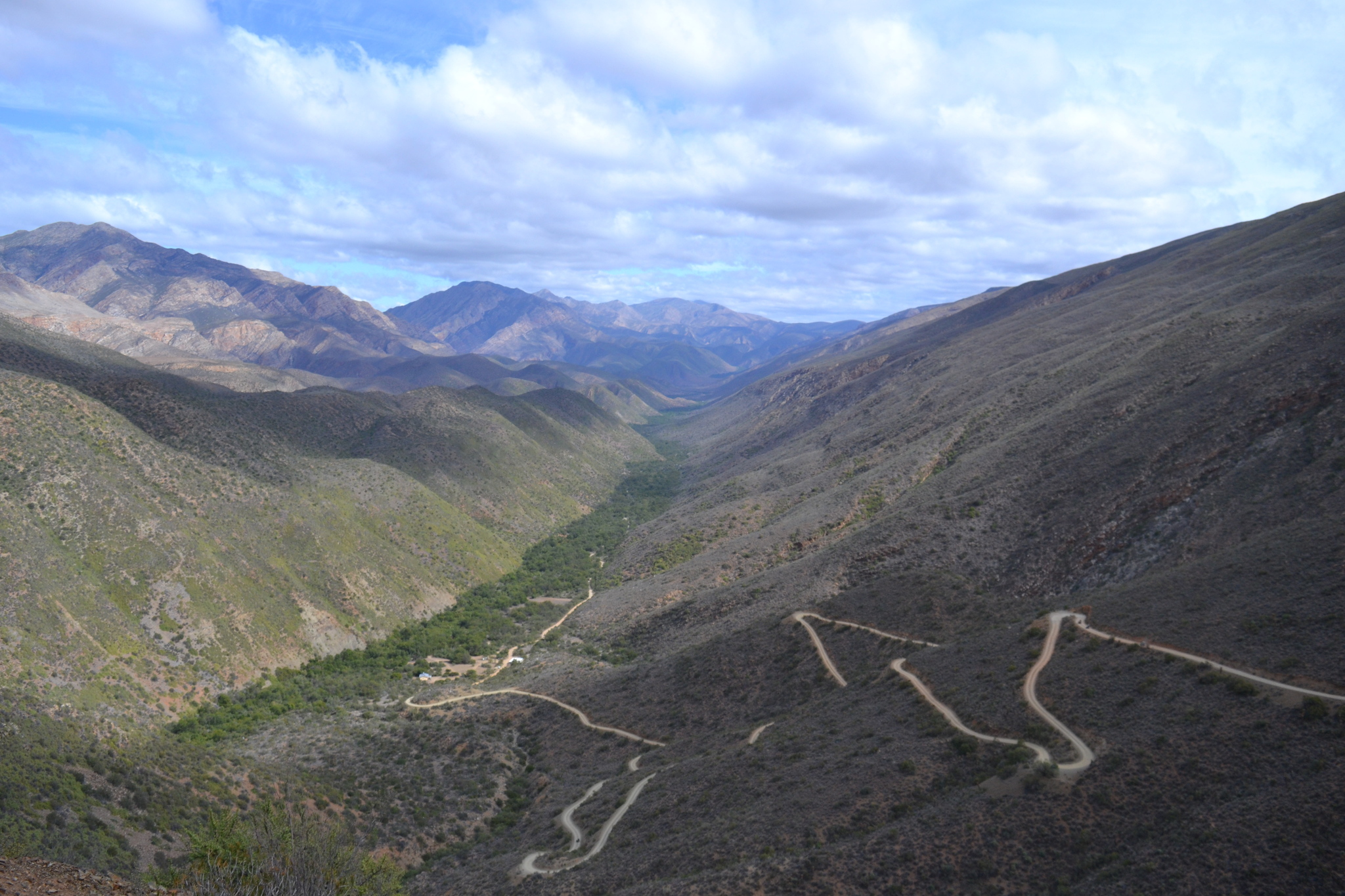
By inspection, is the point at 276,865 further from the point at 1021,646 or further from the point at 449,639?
the point at 449,639

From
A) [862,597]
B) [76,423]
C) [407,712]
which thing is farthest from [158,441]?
[862,597]

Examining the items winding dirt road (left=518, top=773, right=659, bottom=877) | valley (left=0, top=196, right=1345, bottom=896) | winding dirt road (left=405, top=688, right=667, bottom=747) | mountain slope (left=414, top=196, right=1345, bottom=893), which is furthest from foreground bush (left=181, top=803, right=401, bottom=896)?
winding dirt road (left=405, top=688, right=667, bottom=747)

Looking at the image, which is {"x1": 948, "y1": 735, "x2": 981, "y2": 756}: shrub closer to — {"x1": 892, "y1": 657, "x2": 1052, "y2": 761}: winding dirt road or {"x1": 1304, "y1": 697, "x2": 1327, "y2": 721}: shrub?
{"x1": 892, "y1": 657, "x2": 1052, "y2": 761}: winding dirt road

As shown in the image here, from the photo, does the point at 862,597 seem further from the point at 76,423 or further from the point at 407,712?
the point at 76,423

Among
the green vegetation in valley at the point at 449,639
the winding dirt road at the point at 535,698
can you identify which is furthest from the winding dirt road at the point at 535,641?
the winding dirt road at the point at 535,698

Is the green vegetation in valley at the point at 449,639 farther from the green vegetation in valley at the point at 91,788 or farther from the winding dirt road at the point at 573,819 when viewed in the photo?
the winding dirt road at the point at 573,819

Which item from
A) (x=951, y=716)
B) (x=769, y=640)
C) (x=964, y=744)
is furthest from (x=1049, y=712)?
(x=769, y=640)
